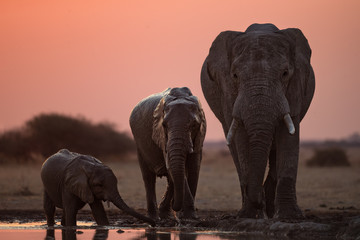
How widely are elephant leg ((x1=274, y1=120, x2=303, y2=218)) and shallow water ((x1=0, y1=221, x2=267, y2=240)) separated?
0.86 meters

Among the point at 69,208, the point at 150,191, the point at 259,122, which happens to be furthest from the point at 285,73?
the point at 69,208

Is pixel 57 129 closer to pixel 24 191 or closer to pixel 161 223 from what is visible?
pixel 24 191

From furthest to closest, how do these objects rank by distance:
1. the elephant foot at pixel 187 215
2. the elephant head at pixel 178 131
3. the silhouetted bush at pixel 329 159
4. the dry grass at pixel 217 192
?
1. the silhouetted bush at pixel 329 159
2. the dry grass at pixel 217 192
3. the elephant foot at pixel 187 215
4. the elephant head at pixel 178 131

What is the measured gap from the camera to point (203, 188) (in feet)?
71.9

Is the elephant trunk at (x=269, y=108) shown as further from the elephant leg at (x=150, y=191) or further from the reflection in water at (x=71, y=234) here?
the elephant leg at (x=150, y=191)

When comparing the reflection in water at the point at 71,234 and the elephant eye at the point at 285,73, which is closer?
the reflection in water at the point at 71,234

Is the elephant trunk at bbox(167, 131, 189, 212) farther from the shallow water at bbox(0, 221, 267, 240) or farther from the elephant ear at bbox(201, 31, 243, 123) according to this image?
the elephant ear at bbox(201, 31, 243, 123)

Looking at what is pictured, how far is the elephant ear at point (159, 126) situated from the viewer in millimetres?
11797

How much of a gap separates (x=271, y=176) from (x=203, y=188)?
9.09 metres

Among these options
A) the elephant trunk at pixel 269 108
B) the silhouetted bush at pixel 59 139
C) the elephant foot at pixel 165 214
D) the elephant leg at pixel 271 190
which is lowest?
the elephant foot at pixel 165 214

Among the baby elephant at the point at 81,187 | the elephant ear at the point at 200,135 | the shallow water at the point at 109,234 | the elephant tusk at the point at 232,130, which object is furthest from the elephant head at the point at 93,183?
the elephant tusk at the point at 232,130

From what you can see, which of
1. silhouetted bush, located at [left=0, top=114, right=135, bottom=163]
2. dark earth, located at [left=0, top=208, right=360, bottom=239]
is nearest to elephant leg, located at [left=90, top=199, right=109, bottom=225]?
dark earth, located at [left=0, top=208, right=360, bottom=239]

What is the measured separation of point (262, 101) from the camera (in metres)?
10.6

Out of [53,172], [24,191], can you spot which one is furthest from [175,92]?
[24,191]
